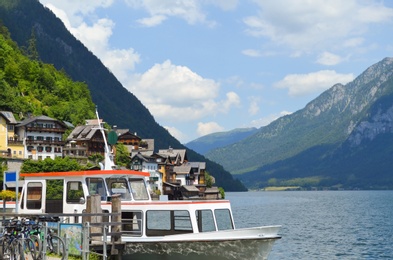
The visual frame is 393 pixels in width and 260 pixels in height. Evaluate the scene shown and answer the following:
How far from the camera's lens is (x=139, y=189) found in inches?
1253

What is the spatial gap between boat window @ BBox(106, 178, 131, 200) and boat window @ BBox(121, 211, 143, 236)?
1250mm

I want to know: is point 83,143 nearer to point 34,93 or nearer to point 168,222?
point 34,93

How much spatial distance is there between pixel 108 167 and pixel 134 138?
490ft

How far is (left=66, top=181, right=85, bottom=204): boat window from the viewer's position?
A: 98.6 feet

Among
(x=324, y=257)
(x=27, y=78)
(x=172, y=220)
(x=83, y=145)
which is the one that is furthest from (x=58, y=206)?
(x=27, y=78)

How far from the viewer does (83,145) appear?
137m

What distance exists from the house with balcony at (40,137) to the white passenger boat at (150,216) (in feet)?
313

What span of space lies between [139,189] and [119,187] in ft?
4.07

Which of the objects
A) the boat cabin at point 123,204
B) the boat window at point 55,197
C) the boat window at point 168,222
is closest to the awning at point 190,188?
the boat cabin at point 123,204

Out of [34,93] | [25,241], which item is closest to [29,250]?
[25,241]

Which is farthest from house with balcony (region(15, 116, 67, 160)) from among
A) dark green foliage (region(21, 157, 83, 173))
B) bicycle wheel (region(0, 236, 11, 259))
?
bicycle wheel (region(0, 236, 11, 259))

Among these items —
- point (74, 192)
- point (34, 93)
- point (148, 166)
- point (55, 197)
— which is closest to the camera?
point (74, 192)

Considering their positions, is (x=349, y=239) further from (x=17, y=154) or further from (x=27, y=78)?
(x=27, y=78)

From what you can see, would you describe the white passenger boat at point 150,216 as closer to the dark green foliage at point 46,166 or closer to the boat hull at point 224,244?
the boat hull at point 224,244
